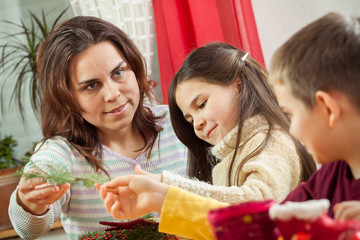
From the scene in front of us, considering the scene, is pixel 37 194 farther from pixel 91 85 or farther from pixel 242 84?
pixel 242 84

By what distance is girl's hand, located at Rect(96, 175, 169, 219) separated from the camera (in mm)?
881

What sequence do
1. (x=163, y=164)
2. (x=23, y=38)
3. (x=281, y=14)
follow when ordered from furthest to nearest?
(x=23, y=38)
(x=281, y=14)
(x=163, y=164)

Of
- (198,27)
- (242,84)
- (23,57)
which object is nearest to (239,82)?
(242,84)

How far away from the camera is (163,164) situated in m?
1.74

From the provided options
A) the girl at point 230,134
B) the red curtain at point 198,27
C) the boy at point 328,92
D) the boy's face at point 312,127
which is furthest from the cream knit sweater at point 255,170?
the red curtain at point 198,27

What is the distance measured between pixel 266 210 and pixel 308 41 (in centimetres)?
27

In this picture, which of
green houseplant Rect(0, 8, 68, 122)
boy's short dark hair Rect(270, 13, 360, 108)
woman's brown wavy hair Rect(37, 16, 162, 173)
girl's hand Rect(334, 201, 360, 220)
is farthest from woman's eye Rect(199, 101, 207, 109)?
green houseplant Rect(0, 8, 68, 122)

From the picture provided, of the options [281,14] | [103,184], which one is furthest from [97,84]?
[281,14]

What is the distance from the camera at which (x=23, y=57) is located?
3.18 m

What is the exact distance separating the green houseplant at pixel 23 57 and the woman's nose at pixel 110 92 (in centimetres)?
168

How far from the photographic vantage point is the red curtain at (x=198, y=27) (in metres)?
2.28

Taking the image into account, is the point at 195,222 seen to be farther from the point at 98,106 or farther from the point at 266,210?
the point at 98,106

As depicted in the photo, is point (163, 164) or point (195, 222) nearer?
point (195, 222)

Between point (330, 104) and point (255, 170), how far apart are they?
1.44 ft
